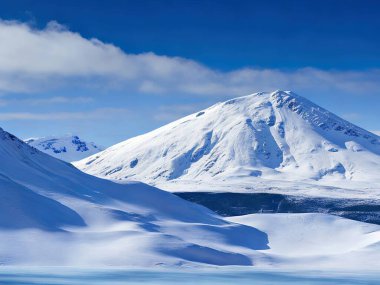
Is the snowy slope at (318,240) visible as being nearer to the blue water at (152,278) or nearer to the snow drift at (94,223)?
the snow drift at (94,223)

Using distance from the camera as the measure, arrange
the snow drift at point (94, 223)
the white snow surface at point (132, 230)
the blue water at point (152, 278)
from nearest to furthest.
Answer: the blue water at point (152, 278)
the snow drift at point (94, 223)
the white snow surface at point (132, 230)

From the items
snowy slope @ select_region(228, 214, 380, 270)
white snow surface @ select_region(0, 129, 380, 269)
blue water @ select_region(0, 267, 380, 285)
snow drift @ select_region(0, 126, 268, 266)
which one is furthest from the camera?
snowy slope @ select_region(228, 214, 380, 270)

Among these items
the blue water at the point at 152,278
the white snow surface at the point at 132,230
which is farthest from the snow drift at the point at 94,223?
the blue water at the point at 152,278

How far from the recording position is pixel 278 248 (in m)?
161

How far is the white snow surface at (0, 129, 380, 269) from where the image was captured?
12538 centimetres

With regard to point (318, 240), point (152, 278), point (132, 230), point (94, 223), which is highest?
point (318, 240)

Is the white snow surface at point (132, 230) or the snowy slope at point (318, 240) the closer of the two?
the white snow surface at point (132, 230)

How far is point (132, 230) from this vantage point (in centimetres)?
14050

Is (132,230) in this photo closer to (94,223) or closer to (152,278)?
(94,223)

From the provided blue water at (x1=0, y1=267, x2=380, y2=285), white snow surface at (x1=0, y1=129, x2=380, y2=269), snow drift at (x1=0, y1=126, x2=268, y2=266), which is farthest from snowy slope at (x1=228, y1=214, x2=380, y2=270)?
blue water at (x1=0, y1=267, x2=380, y2=285)

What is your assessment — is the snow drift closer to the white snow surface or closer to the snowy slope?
the white snow surface

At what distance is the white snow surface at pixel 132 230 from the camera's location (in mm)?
125375

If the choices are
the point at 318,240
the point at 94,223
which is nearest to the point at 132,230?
the point at 94,223

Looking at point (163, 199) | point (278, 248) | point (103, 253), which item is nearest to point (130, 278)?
point (103, 253)
